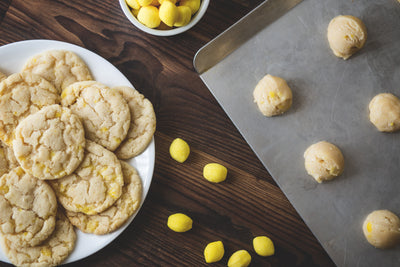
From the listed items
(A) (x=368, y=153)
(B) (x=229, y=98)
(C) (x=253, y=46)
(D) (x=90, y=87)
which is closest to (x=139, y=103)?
(D) (x=90, y=87)

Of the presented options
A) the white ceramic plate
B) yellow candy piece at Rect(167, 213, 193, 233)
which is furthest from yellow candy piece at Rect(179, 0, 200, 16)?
yellow candy piece at Rect(167, 213, 193, 233)

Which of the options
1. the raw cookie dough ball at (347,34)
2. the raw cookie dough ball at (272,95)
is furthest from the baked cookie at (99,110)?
the raw cookie dough ball at (347,34)

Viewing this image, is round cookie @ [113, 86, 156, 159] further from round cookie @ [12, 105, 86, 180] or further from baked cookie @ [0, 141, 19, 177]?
baked cookie @ [0, 141, 19, 177]

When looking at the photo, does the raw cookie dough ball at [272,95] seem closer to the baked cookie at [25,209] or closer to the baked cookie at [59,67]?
the baked cookie at [59,67]

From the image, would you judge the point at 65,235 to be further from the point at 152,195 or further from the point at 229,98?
the point at 229,98

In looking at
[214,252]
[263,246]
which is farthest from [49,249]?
[263,246]

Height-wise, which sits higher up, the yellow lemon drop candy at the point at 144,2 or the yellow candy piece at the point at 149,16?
the yellow lemon drop candy at the point at 144,2
